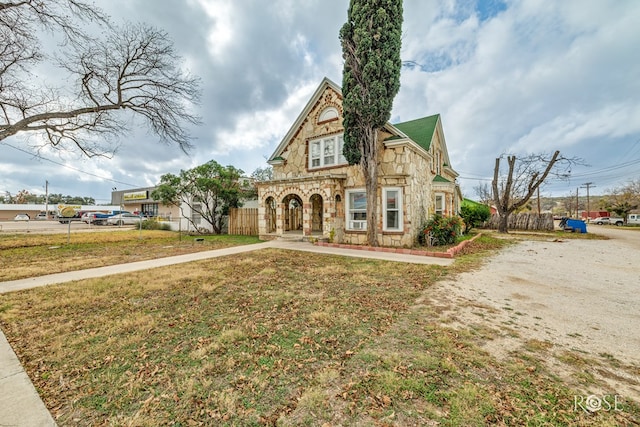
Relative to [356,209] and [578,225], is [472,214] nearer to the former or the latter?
[356,209]

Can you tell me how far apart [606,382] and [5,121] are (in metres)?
20.8

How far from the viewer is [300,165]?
14742mm

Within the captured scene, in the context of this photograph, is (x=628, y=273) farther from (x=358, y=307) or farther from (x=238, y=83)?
(x=238, y=83)

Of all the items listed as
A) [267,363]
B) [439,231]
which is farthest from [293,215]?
[267,363]

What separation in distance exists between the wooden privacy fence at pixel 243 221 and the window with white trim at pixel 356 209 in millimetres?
8077

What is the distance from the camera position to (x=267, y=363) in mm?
2861

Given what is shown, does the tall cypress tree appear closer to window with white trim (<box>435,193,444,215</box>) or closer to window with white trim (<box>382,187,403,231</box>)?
window with white trim (<box>382,187,403,231</box>)

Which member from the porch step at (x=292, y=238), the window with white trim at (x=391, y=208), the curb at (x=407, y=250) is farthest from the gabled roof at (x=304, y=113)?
the curb at (x=407, y=250)

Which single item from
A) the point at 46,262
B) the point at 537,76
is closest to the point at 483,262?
the point at 46,262

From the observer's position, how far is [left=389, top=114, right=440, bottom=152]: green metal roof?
1469 centimetres

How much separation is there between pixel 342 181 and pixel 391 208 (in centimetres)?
291

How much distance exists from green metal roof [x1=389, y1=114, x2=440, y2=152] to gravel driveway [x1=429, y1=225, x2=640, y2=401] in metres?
9.08

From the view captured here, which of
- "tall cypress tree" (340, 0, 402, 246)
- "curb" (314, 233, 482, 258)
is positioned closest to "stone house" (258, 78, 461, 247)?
"curb" (314, 233, 482, 258)

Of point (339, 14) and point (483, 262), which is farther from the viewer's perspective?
point (339, 14)
